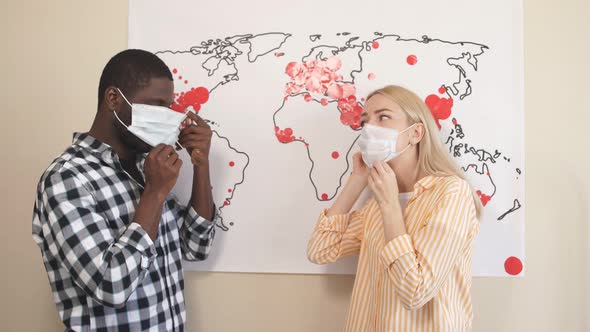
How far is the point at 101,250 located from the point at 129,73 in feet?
1.57

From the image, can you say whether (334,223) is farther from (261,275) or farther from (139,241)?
(139,241)

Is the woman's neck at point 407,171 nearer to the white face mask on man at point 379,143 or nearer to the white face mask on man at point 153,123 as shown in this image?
the white face mask on man at point 379,143

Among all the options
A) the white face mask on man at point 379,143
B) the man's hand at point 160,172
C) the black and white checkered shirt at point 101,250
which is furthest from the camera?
the white face mask on man at point 379,143

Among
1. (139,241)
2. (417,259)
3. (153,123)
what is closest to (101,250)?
(139,241)

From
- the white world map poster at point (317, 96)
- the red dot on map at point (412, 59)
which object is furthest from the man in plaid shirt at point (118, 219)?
the red dot on map at point (412, 59)

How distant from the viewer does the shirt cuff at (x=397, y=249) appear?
100cm

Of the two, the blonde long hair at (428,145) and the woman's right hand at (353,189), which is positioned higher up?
the blonde long hair at (428,145)

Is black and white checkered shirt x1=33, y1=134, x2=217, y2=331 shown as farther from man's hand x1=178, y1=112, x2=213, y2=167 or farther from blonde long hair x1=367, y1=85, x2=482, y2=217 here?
blonde long hair x1=367, y1=85, x2=482, y2=217

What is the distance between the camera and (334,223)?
4.24ft

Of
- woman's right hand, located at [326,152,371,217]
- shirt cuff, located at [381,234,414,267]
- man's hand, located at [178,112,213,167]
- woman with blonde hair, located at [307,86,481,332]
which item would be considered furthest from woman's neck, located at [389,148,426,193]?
man's hand, located at [178,112,213,167]

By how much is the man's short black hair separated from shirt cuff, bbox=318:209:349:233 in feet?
2.06

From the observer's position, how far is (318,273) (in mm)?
1439

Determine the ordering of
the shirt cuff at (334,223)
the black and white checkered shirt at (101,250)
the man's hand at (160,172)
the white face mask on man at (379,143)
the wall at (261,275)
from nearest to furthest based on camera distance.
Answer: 1. the black and white checkered shirt at (101,250)
2. the man's hand at (160,172)
3. the white face mask on man at (379,143)
4. the shirt cuff at (334,223)
5. the wall at (261,275)

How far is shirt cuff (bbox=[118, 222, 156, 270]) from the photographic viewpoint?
1.00 m
